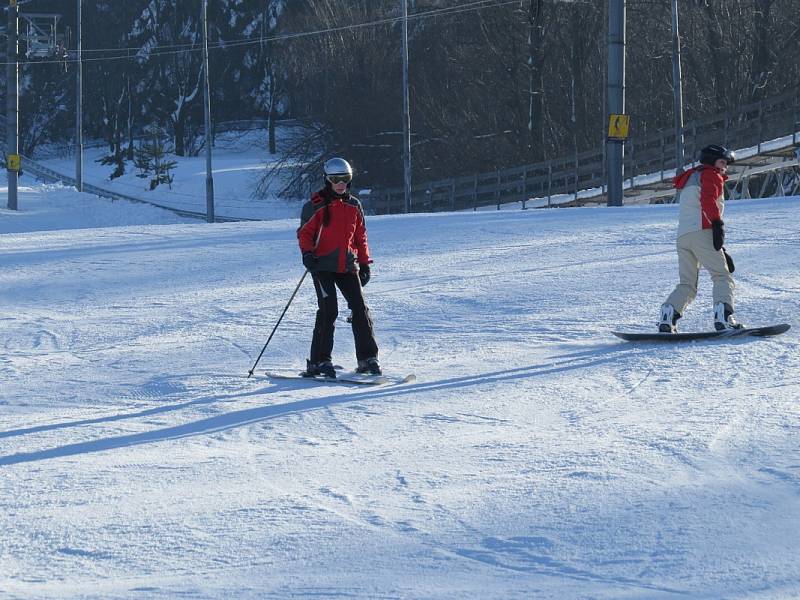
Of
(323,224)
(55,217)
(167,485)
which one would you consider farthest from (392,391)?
(55,217)

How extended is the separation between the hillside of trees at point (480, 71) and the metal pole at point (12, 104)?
32.6ft

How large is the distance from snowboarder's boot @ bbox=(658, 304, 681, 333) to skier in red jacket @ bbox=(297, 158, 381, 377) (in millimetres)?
2366

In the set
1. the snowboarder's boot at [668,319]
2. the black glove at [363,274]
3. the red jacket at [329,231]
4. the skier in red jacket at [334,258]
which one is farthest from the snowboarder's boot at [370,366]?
the snowboarder's boot at [668,319]

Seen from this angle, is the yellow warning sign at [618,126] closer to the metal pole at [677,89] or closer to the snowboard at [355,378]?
the snowboard at [355,378]

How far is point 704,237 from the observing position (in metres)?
9.04

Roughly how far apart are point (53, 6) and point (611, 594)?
2464 inches

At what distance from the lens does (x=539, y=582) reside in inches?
165

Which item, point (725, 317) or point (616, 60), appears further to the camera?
point (616, 60)

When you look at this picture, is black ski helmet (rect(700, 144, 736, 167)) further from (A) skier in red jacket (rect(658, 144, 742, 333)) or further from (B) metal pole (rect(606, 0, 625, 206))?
(B) metal pole (rect(606, 0, 625, 206))

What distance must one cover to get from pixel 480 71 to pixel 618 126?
2646 cm

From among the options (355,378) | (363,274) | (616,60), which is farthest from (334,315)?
(616,60)

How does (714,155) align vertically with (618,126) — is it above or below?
below

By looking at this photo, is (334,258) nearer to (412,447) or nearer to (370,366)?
(370,366)

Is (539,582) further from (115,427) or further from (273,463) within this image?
(115,427)
